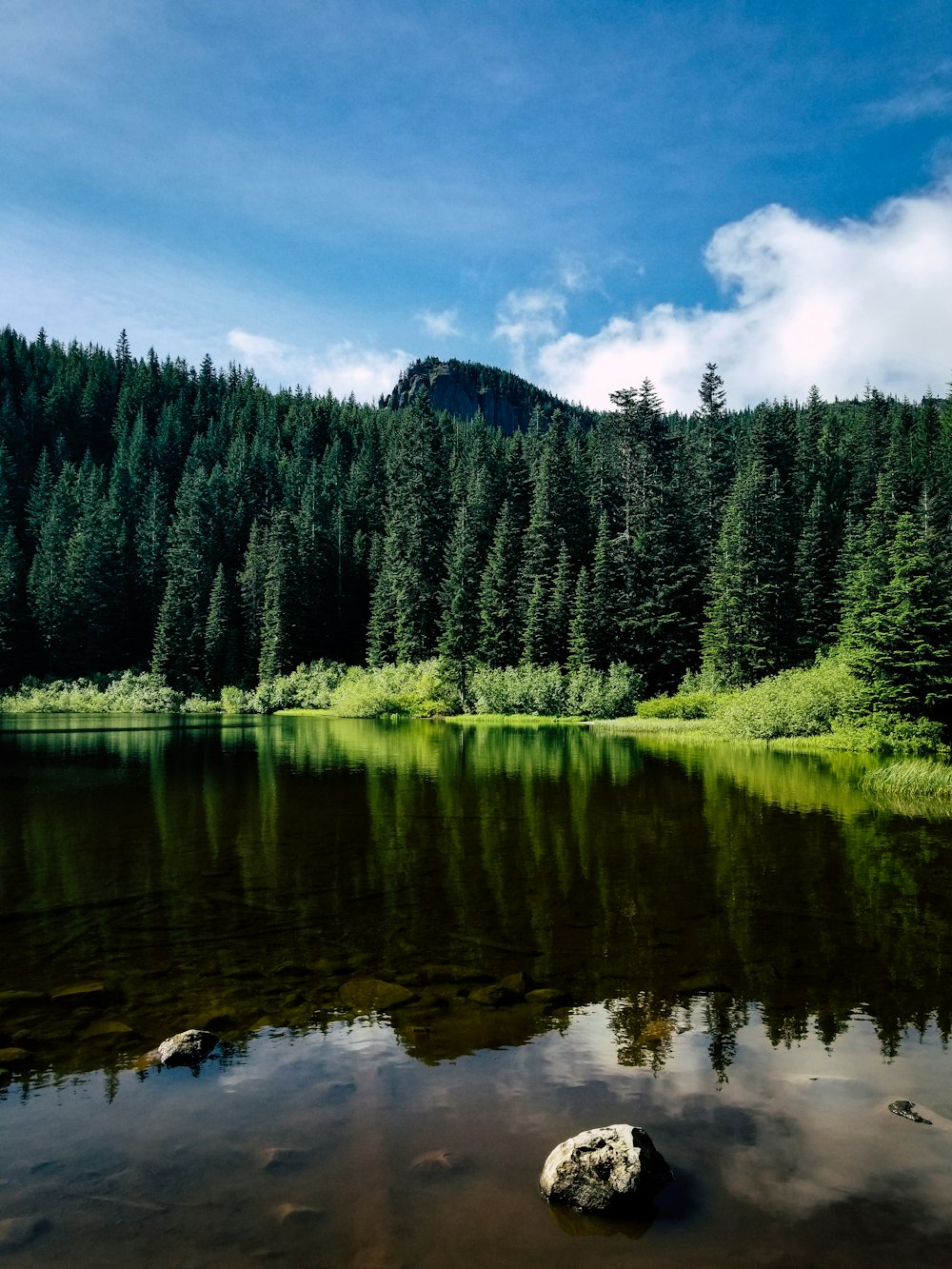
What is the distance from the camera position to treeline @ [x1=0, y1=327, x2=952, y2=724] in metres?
68.4

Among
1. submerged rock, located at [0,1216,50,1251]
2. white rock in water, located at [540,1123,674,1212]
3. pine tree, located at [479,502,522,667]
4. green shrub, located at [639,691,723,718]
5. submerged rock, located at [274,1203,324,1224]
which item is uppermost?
pine tree, located at [479,502,522,667]

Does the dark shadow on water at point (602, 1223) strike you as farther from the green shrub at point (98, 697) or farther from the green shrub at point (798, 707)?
the green shrub at point (98, 697)

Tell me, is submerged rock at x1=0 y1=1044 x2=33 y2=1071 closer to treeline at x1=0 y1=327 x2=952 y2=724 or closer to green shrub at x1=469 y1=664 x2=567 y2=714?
treeline at x1=0 y1=327 x2=952 y2=724

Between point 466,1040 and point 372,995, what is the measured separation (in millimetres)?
1617

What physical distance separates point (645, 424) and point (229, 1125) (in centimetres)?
9051

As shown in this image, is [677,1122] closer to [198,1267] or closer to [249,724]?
[198,1267]

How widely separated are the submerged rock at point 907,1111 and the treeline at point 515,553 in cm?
2986

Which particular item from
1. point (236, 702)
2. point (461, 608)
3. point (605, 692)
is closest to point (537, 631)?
point (461, 608)

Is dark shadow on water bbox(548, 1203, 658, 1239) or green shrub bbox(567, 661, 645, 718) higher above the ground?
green shrub bbox(567, 661, 645, 718)

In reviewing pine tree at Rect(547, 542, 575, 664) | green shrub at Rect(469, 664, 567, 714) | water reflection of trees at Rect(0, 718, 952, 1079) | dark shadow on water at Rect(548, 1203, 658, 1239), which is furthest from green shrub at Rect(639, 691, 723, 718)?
dark shadow on water at Rect(548, 1203, 658, 1239)

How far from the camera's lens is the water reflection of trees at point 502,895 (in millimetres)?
9086

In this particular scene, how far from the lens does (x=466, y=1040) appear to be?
779 cm

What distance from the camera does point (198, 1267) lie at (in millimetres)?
4676

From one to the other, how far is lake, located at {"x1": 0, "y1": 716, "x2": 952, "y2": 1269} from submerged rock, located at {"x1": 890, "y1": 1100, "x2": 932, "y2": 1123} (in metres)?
0.10
